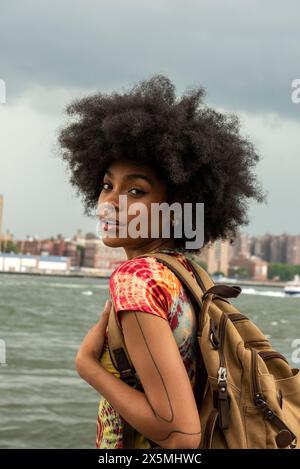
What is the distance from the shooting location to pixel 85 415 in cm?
1006

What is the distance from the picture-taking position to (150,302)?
1.48 meters

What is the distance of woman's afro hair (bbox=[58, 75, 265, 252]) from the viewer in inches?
71.9

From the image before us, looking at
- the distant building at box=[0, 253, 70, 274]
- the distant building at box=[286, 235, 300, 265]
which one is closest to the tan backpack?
the distant building at box=[0, 253, 70, 274]

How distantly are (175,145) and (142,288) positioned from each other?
1.57ft

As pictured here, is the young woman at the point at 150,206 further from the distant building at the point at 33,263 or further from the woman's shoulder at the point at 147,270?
the distant building at the point at 33,263

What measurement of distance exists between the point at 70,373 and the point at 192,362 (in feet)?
42.1

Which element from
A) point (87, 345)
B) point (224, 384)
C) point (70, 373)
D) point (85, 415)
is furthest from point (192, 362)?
point (70, 373)

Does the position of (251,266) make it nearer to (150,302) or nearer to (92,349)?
(92,349)

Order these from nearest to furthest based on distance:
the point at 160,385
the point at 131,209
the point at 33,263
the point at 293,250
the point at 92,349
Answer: the point at 160,385 < the point at 92,349 < the point at 131,209 < the point at 33,263 < the point at 293,250

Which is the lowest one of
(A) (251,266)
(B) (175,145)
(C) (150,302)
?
(A) (251,266)

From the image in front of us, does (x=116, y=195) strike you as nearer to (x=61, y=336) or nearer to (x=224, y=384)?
(x=224, y=384)

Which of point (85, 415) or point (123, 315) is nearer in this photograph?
point (123, 315)

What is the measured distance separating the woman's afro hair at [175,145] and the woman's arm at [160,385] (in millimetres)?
Result: 453

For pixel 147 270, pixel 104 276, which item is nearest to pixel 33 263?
pixel 104 276
